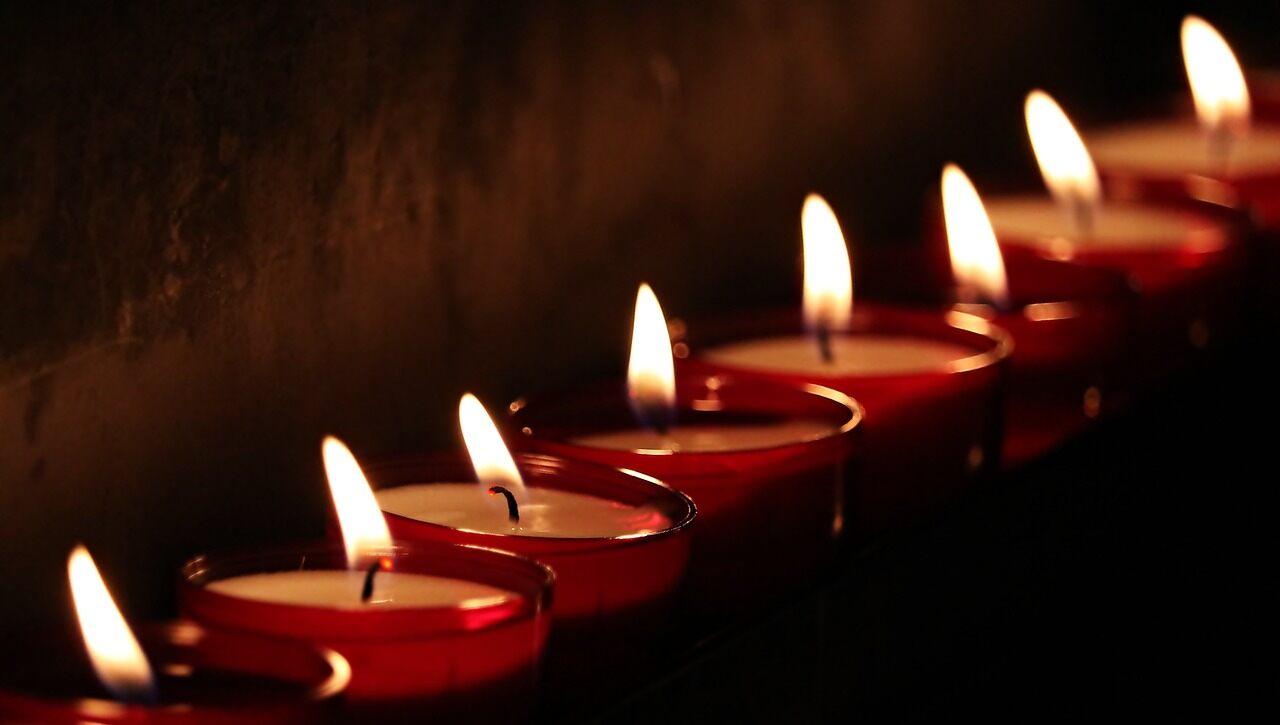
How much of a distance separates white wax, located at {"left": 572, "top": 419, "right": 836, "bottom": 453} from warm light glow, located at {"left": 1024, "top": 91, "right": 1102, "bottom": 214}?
1.60 ft

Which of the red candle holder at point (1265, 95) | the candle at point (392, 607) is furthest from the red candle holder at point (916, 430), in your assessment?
the red candle holder at point (1265, 95)

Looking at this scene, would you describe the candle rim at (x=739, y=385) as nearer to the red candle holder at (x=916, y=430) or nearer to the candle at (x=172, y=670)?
the red candle holder at (x=916, y=430)

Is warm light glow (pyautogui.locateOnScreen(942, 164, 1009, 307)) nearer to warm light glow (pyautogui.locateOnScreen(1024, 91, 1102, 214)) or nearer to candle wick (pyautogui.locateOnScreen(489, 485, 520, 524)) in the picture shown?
warm light glow (pyautogui.locateOnScreen(1024, 91, 1102, 214))

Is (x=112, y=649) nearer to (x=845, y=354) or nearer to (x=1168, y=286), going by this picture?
(x=845, y=354)

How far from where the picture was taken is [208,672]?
569mm

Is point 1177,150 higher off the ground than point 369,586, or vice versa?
point 1177,150

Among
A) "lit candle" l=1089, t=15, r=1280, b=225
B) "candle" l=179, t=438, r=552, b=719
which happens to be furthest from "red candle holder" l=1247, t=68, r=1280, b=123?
"candle" l=179, t=438, r=552, b=719

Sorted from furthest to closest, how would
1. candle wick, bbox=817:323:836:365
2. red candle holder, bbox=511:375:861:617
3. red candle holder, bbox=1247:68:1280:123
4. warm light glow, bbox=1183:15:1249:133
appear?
red candle holder, bbox=1247:68:1280:123 → warm light glow, bbox=1183:15:1249:133 → candle wick, bbox=817:323:836:365 → red candle holder, bbox=511:375:861:617

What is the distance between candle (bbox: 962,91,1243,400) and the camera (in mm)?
1139

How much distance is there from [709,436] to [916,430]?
106 millimetres

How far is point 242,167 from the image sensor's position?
2.49ft

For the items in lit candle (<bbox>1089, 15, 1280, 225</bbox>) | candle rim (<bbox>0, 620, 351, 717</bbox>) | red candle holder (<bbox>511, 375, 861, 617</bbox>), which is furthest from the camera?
lit candle (<bbox>1089, 15, 1280, 225</bbox>)

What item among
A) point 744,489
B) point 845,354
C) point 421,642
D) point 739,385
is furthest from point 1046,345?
point 421,642

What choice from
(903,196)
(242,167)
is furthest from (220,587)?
(903,196)
